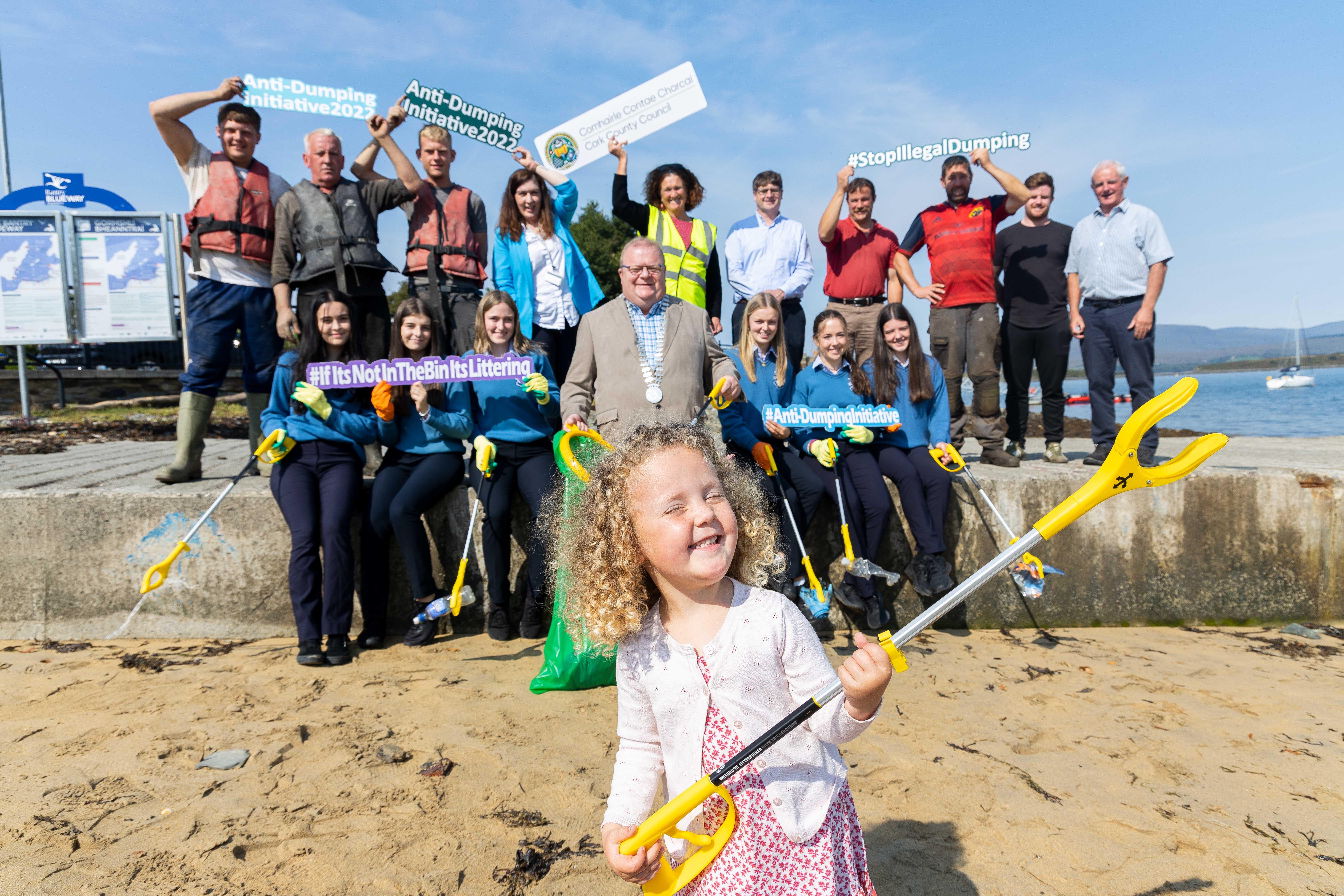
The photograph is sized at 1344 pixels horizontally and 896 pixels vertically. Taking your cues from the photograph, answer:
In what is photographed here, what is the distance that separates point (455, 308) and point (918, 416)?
127 inches

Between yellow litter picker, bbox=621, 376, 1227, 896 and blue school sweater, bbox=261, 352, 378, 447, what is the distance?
11.7ft

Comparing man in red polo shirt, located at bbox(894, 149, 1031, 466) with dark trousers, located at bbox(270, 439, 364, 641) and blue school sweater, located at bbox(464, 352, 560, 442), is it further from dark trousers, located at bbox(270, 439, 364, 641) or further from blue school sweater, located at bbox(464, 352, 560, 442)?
dark trousers, located at bbox(270, 439, 364, 641)

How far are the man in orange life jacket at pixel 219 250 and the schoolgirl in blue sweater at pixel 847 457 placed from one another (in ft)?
12.0

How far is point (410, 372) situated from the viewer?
4.48 m

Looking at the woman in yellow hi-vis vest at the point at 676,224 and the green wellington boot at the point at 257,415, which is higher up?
the woman in yellow hi-vis vest at the point at 676,224

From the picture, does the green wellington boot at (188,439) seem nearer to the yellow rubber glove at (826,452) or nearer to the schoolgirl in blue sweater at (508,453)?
the schoolgirl in blue sweater at (508,453)

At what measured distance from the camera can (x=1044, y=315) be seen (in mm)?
5938

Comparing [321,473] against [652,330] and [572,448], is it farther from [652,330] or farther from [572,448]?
[652,330]

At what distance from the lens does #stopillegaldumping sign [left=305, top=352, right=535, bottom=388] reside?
4473mm

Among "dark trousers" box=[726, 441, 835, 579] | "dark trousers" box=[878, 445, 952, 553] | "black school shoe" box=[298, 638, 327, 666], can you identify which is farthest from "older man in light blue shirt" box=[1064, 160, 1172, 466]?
"black school shoe" box=[298, 638, 327, 666]

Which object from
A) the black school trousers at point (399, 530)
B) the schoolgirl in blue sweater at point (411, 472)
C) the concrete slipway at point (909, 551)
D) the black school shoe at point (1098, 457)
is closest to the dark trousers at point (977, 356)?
the concrete slipway at point (909, 551)

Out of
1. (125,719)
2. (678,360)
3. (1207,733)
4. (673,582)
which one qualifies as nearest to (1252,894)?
(1207,733)

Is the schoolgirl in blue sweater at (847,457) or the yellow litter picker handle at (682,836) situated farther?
the schoolgirl in blue sweater at (847,457)

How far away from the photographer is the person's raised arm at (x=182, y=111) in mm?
4711
